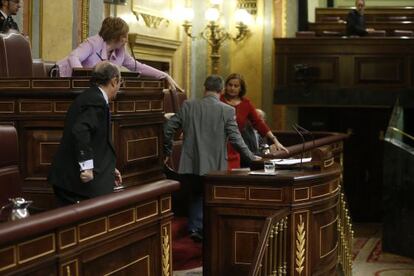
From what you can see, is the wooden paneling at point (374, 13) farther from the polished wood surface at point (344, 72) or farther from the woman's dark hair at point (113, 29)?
the woman's dark hair at point (113, 29)

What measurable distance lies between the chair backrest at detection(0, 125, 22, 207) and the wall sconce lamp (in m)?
8.02

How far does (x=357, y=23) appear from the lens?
40.2ft

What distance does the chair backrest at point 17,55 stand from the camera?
594 cm

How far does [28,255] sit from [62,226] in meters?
0.24

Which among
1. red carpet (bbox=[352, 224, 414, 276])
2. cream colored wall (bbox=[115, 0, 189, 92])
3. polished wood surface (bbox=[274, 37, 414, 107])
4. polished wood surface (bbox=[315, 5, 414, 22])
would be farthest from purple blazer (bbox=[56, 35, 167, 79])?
polished wood surface (bbox=[315, 5, 414, 22])

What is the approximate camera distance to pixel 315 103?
39.2ft

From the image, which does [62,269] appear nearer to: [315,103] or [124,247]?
[124,247]

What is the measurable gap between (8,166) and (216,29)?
853 cm

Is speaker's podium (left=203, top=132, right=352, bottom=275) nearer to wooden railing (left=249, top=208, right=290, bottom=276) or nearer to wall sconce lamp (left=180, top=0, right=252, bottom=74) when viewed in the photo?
wooden railing (left=249, top=208, right=290, bottom=276)

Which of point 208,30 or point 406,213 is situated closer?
point 406,213

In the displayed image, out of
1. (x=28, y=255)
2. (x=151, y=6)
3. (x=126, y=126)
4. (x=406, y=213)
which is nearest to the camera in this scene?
(x=28, y=255)

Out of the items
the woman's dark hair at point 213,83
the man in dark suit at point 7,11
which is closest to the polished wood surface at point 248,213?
the woman's dark hair at point 213,83

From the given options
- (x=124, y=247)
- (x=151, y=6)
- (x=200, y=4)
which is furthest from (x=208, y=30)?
(x=124, y=247)

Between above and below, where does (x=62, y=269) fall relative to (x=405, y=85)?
below
